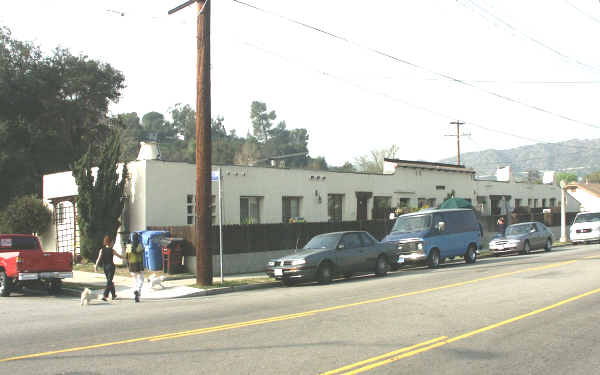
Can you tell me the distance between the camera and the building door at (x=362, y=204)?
31391mm

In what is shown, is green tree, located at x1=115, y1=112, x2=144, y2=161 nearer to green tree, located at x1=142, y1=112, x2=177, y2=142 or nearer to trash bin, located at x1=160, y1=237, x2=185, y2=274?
green tree, located at x1=142, y1=112, x2=177, y2=142

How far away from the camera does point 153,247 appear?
816 inches

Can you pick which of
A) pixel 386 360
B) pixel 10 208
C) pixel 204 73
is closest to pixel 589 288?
pixel 386 360

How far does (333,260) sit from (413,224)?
5.81 meters

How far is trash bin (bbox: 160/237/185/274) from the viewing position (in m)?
20.2

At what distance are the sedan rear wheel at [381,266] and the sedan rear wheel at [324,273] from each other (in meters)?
2.22

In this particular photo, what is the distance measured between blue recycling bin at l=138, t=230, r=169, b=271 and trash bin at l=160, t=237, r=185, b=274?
1.05 feet

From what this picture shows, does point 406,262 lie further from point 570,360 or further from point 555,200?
point 555,200

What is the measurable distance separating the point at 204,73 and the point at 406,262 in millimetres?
9908

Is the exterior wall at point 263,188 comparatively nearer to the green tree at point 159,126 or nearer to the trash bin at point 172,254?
the trash bin at point 172,254

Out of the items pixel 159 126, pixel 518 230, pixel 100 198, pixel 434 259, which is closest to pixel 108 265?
pixel 100 198

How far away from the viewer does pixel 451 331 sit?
8.86m

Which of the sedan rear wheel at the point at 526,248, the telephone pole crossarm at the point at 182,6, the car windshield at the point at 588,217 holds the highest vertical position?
the telephone pole crossarm at the point at 182,6

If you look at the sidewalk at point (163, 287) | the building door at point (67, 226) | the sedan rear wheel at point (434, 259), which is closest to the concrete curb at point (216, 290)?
the sidewalk at point (163, 287)
